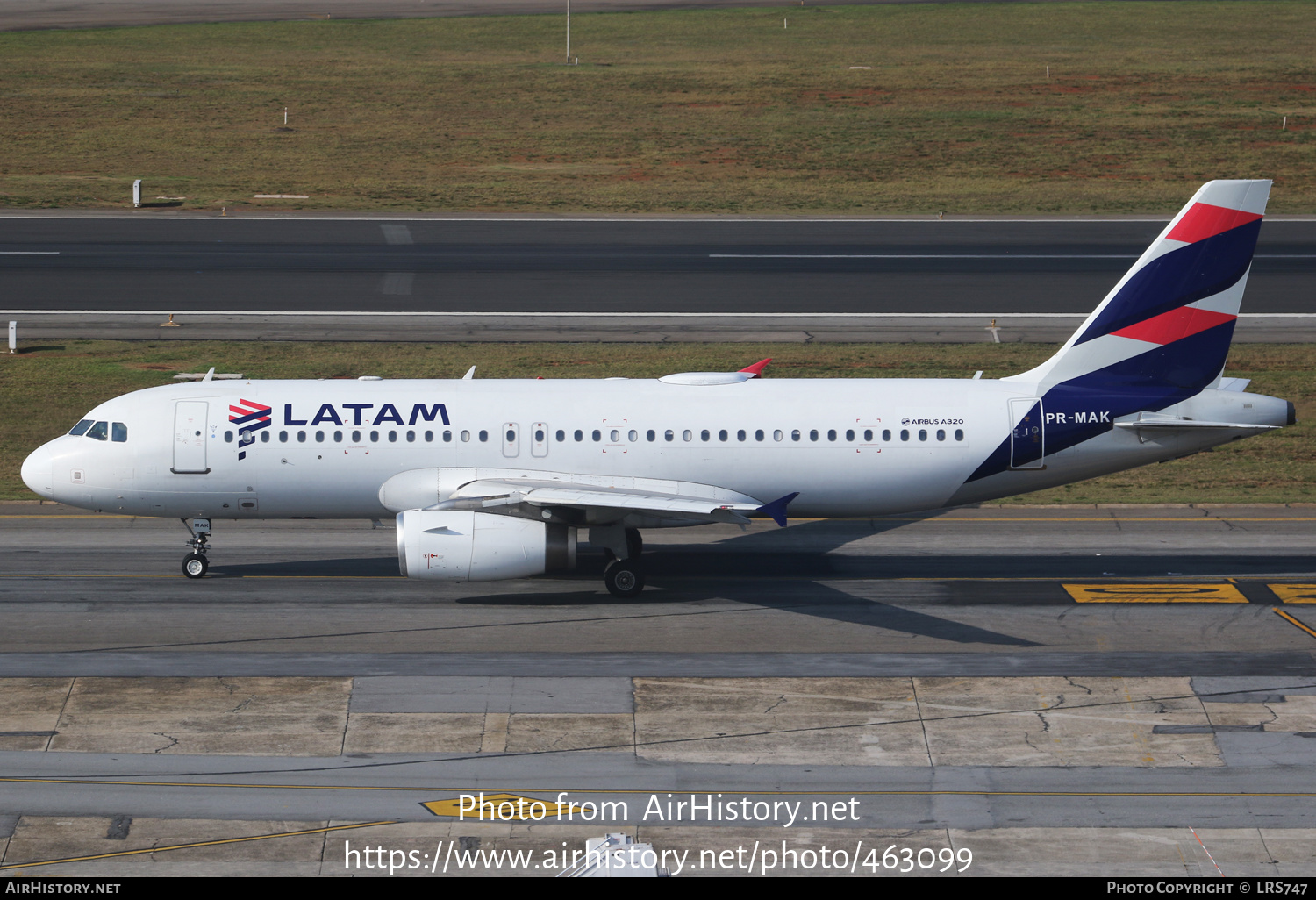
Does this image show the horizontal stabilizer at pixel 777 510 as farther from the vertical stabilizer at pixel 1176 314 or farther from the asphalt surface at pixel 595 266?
the asphalt surface at pixel 595 266

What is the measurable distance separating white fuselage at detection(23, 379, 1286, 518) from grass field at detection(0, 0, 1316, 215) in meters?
40.6

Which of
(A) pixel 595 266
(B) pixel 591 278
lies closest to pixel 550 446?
(B) pixel 591 278

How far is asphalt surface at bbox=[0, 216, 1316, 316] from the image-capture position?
2093 inches

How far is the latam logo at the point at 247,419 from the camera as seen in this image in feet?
96.3

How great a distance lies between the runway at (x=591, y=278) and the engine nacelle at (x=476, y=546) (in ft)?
71.4

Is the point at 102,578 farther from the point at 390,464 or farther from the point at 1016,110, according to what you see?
the point at 1016,110

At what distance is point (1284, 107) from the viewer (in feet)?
274

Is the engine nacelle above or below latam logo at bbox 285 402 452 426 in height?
below

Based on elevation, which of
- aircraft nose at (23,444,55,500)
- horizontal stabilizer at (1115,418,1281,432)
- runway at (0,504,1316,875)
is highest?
horizontal stabilizer at (1115,418,1281,432)

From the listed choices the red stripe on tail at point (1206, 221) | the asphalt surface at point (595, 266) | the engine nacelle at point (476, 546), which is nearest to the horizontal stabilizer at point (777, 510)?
the engine nacelle at point (476, 546)

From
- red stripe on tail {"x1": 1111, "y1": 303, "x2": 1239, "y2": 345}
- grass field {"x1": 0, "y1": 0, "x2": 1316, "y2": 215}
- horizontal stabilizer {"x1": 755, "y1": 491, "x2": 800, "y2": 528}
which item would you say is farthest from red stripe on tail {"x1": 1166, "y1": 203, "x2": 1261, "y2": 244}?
grass field {"x1": 0, "y1": 0, "x2": 1316, "y2": 215}

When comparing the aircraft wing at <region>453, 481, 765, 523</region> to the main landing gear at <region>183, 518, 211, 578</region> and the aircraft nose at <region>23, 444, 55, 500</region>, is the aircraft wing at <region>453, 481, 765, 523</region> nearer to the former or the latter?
the main landing gear at <region>183, 518, 211, 578</region>

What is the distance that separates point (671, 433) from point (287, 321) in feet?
83.6

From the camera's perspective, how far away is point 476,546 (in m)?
27.3
